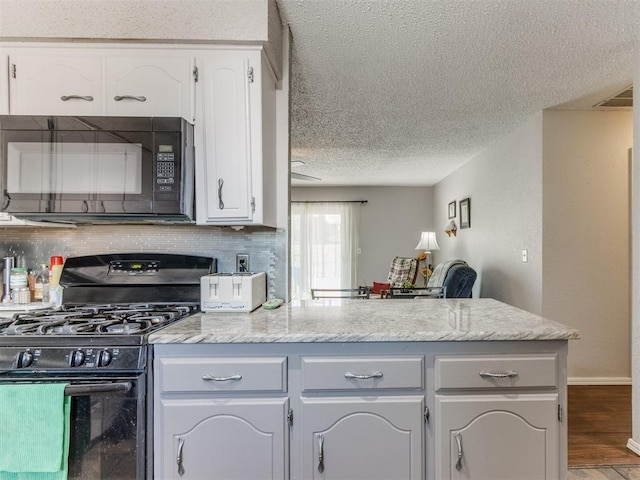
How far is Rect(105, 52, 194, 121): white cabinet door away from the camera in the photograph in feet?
5.12

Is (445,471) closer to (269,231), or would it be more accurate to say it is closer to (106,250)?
(269,231)

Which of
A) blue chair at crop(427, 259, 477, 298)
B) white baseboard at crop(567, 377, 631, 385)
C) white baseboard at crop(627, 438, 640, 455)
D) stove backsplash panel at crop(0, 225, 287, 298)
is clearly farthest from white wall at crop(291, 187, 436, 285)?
stove backsplash panel at crop(0, 225, 287, 298)

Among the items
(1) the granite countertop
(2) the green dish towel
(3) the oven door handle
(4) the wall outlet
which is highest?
(4) the wall outlet

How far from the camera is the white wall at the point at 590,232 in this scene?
112 inches

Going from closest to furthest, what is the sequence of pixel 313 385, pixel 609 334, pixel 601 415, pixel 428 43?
1. pixel 313 385
2. pixel 428 43
3. pixel 601 415
4. pixel 609 334

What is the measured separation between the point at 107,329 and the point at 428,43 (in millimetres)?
2131

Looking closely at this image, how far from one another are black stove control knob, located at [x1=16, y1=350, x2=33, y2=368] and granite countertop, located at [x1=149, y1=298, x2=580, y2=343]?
40 cm

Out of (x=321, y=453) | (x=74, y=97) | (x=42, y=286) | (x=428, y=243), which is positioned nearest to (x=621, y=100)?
(x=428, y=243)

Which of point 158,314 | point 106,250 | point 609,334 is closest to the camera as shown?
point 158,314

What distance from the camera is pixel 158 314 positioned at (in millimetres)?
1517

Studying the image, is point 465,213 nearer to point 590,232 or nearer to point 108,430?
point 590,232

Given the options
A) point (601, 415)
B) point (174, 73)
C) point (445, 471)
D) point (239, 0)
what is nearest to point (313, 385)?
point (445, 471)

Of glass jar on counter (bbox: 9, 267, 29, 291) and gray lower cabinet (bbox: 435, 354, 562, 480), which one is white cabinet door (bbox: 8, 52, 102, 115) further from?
gray lower cabinet (bbox: 435, 354, 562, 480)

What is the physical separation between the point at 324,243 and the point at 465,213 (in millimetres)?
2659
